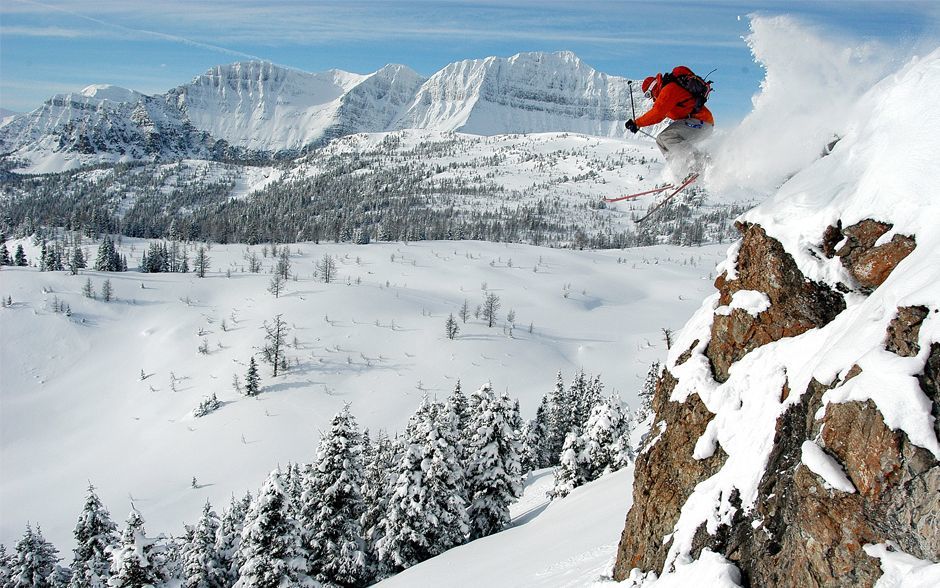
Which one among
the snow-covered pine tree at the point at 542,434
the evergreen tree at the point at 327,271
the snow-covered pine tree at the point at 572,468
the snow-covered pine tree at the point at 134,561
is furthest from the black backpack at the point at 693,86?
the evergreen tree at the point at 327,271

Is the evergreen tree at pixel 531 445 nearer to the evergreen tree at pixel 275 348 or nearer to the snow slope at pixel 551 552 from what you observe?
the snow slope at pixel 551 552

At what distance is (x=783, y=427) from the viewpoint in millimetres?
5652

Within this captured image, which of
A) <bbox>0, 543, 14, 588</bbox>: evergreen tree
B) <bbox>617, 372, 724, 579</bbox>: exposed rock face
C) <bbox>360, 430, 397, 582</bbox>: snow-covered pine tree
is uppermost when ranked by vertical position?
<bbox>617, 372, 724, 579</bbox>: exposed rock face

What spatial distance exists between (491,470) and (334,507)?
6828 mm

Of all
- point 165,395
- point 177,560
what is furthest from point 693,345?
point 165,395

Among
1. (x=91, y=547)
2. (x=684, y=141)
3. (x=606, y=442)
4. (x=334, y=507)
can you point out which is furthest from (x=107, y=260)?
(x=684, y=141)

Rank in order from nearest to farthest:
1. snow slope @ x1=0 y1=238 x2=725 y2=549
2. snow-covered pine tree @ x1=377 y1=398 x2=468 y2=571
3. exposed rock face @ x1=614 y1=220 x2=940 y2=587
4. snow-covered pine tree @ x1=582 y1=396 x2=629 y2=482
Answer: exposed rock face @ x1=614 y1=220 x2=940 y2=587
snow-covered pine tree @ x1=377 y1=398 x2=468 y2=571
snow-covered pine tree @ x1=582 y1=396 x2=629 y2=482
snow slope @ x1=0 y1=238 x2=725 y2=549

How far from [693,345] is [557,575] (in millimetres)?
6600

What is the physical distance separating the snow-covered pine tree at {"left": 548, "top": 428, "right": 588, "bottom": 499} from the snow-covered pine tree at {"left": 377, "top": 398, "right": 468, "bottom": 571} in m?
7.10

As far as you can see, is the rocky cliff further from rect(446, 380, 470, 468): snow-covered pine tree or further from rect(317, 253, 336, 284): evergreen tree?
rect(317, 253, 336, 284): evergreen tree

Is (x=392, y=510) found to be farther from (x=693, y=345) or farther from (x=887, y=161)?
(x=887, y=161)

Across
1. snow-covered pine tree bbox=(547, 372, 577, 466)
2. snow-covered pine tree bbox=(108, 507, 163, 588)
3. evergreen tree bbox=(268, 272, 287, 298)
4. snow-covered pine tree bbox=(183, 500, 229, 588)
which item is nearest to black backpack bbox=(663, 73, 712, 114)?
snow-covered pine tree bbox=(108, 507, 163, 588)

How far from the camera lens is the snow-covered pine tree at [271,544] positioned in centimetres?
1666

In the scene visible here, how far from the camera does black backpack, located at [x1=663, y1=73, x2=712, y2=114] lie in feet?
27.5
